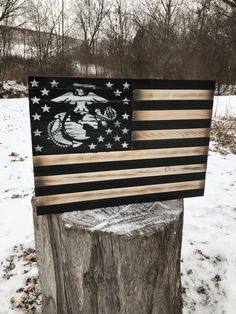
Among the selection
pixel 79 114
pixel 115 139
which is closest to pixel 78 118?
pixel 79 114

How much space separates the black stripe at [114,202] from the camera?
1.24 m

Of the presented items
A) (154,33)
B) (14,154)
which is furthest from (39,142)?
(154,33)

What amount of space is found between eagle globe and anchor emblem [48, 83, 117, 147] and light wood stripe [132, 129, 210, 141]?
0.16m

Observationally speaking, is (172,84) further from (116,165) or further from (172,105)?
(116,165)

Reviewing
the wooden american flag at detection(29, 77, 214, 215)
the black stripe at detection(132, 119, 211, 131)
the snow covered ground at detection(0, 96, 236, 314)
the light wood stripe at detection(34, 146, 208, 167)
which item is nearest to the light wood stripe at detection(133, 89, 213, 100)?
the wooden american flag at detection(29, 77, 214, 215)

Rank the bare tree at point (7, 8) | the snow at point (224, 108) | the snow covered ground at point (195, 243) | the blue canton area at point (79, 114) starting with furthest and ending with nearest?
the bare tree at point (7, 8) < the snow at point (224, 108) < the snow covered ground at point (195, 243) < the blue canton area at point (79, 114)

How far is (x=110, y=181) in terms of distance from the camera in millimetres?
1286

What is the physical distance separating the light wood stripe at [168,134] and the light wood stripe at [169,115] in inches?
2.2

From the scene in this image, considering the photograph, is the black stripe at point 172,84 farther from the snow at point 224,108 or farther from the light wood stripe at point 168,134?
the snow at point 224,108

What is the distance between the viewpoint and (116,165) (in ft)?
4.19

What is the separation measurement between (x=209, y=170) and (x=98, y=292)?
108 inches

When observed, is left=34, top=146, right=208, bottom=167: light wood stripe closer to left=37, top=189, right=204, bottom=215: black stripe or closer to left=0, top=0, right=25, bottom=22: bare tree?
left=37, top=189, right=204, bottom=215: black stripe

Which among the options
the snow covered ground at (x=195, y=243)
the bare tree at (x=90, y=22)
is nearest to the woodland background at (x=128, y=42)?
the bare tree at (x=90, y=22)

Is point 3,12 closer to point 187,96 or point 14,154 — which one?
point 14,154
